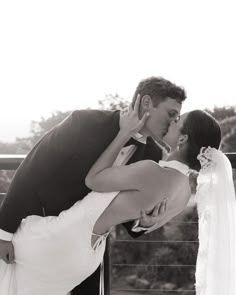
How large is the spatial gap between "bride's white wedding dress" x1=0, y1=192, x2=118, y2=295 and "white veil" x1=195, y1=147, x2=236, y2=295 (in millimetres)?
389

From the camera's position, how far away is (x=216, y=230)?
2.20 meters

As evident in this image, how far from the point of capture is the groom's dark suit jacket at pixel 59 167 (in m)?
2.07

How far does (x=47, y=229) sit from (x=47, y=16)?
13.7 meters

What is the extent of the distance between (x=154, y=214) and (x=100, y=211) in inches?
8.0

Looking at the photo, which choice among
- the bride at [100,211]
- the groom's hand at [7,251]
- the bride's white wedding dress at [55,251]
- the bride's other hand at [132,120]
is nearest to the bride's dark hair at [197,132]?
the bride at [100,211]

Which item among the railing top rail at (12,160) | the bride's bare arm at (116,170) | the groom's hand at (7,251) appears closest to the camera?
the bride's bare arm at (116,170)

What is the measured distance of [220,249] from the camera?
220cm

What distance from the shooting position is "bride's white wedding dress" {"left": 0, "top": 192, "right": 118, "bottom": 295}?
2061 mm

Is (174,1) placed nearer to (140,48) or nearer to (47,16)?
(140,48)

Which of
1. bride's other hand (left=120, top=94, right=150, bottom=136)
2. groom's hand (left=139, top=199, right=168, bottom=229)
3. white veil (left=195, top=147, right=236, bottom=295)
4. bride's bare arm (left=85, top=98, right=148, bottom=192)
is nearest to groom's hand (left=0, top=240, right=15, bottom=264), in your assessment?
bride's bare arm (left=85, top=98, right=148, bottom=192)

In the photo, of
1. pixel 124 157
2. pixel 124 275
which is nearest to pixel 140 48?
pixel 124 275

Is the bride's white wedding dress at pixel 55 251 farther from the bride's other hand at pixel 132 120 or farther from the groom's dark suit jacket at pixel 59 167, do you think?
the bride's other hand at pixel 132 120

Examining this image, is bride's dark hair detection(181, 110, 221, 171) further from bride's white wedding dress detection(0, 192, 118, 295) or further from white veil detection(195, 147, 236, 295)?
bride's white wedding dress detection(0, 192, 118, 295)

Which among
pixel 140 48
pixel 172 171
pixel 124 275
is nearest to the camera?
pixel 172 171
